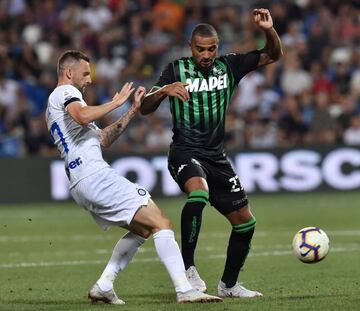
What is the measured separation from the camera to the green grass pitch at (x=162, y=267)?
Answer: 8.23 metres

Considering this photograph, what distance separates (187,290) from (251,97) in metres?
13.4

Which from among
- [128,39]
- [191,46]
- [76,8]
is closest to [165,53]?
[128,39]

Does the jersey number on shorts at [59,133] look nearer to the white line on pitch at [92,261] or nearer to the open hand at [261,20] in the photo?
the open hand at [261,20]

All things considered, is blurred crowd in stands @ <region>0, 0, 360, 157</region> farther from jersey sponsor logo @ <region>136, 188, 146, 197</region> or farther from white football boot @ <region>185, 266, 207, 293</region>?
jersey sponsor logo @ <region>136, 188, 146, 197</region>

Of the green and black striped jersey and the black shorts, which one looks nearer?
the black shorts

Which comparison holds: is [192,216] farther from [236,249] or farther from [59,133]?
[59,133]

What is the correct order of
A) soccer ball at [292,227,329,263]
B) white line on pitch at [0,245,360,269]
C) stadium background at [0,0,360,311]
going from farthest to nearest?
stadium background at [0,0,360,311] < white line on pitch at [0,245,360,269] < soccer ball at [292,227,329,263]

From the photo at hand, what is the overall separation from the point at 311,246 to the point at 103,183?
187 cm

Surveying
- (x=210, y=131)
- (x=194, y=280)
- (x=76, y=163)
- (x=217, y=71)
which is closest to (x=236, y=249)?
(x=194, y=280)

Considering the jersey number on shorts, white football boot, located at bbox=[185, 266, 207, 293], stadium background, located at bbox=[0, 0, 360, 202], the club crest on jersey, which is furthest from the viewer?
stadium background, located at bbox=[0, 0, 360, 202]

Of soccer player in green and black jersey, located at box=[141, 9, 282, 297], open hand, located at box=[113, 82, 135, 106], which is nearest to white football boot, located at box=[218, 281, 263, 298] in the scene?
soccer player in green and black jersey, located at box=[141, 9, 282, 297]

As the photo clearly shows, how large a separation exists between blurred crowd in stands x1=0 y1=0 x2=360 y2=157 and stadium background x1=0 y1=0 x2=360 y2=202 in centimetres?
2

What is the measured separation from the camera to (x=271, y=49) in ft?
29.2

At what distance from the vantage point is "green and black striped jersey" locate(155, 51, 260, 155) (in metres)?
8.81
